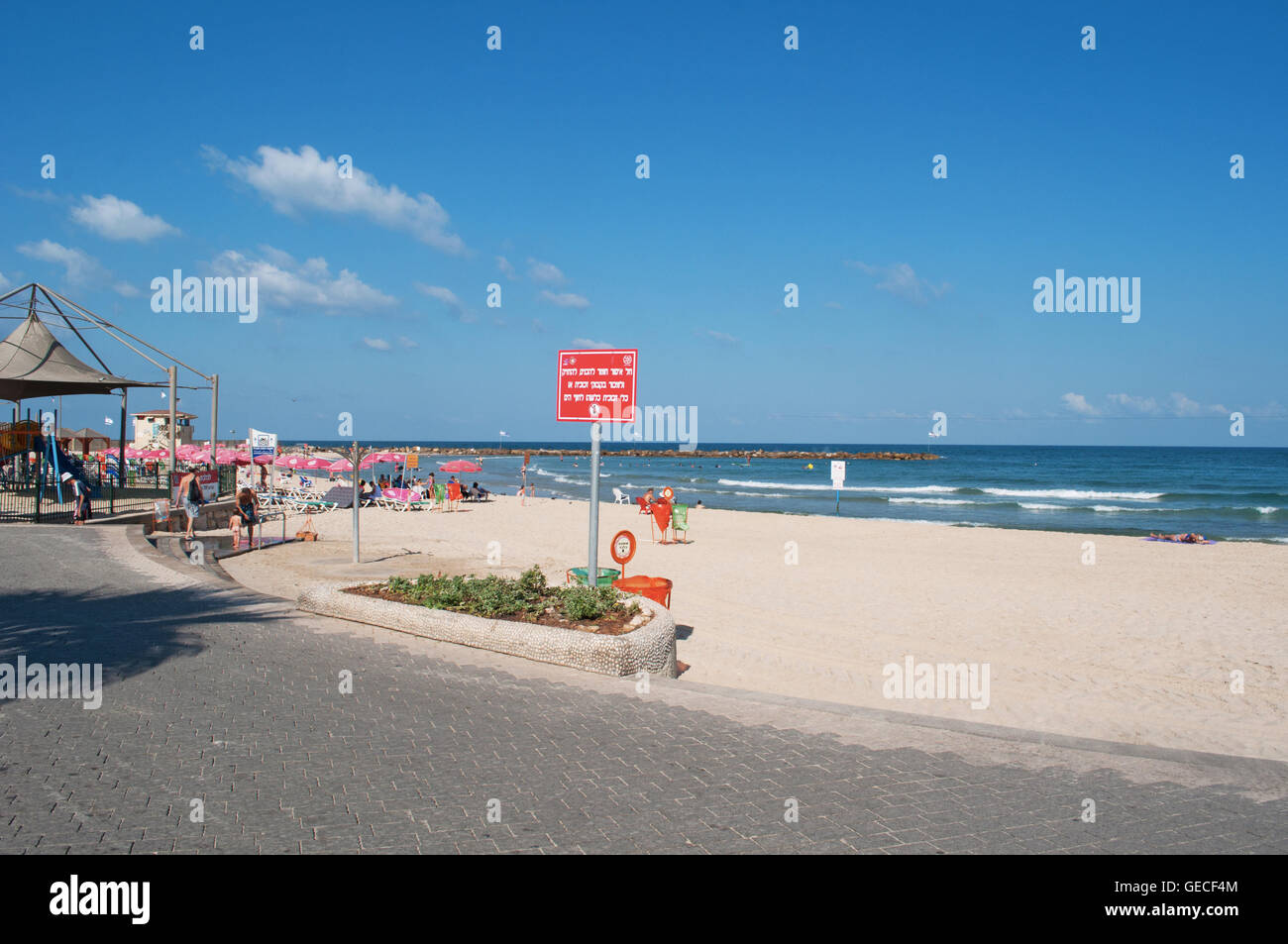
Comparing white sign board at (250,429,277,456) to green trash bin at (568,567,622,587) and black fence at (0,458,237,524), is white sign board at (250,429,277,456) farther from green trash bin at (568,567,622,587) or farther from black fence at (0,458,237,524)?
green trash bin at (568,567,622,587)

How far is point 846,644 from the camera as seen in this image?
1026 centimetres

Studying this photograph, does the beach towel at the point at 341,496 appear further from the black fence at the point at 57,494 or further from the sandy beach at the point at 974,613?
the sandy beach at the point at 974,613

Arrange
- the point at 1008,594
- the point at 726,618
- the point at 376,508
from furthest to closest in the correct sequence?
the point at 376,508 → the point at 1008,594 → the point at 726,618

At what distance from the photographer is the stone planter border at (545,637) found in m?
7.22

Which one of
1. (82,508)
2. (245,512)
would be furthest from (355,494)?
(82,508)

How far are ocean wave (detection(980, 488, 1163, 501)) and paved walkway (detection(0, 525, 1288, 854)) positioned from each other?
4861 centimetres

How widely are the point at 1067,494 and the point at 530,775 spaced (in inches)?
2107

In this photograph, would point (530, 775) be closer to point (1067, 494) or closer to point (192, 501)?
point (192, 501)

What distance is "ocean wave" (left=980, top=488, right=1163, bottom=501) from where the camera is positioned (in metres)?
49.1

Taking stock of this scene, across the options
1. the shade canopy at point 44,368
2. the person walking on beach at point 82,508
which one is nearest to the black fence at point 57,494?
the person walking on beach at point 82,508

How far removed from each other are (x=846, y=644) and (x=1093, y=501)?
42155 mm

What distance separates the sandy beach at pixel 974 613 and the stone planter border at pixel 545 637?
1.06 meters
